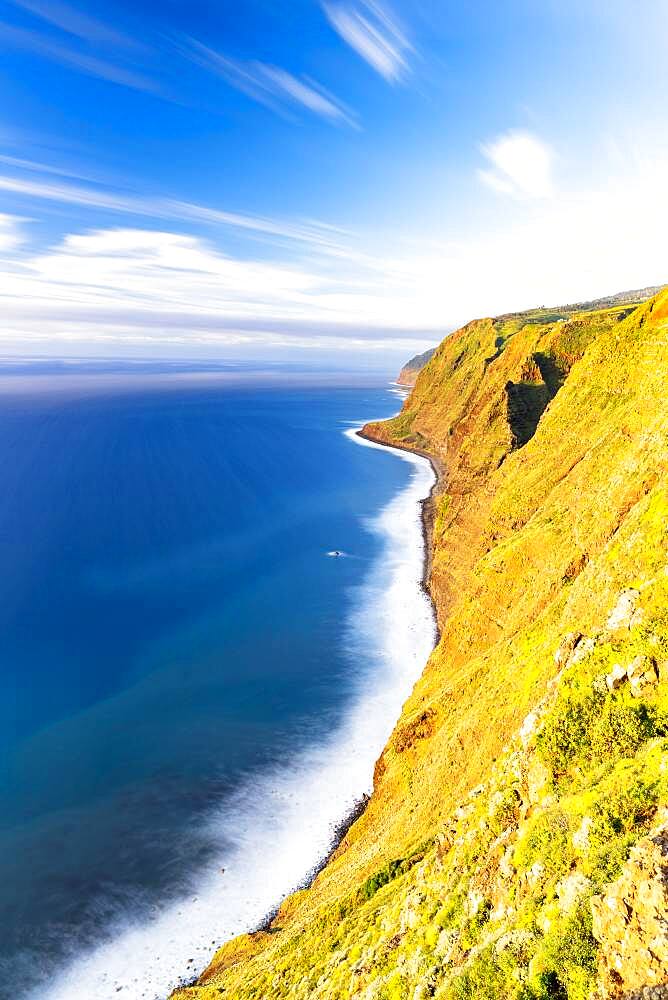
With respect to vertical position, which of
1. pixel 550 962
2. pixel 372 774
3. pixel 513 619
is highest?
pixel 550 962

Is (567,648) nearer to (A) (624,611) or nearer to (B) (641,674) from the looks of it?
(A) (624,611)

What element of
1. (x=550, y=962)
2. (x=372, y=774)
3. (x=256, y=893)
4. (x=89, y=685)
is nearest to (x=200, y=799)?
(x=256, y=893)

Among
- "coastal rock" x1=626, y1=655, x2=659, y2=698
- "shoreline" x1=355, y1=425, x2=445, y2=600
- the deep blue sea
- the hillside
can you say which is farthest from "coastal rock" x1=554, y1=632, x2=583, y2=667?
"shoreline" x1=355, y1=425, x2=445, y2=600

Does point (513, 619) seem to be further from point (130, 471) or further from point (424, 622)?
point (130, 471)

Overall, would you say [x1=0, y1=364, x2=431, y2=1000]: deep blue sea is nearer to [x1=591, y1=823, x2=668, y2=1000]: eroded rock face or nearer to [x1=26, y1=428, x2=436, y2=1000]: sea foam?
[x1=26, y1=428, x2=436, y2=1000]: sea foam

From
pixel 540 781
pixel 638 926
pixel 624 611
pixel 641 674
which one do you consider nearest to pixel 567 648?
pixel 624 611

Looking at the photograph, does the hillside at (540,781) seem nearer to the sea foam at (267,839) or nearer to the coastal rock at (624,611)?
the coastal rock at (624,611)

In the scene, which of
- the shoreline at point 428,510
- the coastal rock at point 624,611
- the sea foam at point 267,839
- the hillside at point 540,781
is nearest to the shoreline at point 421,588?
the shoreline at point 428,510
